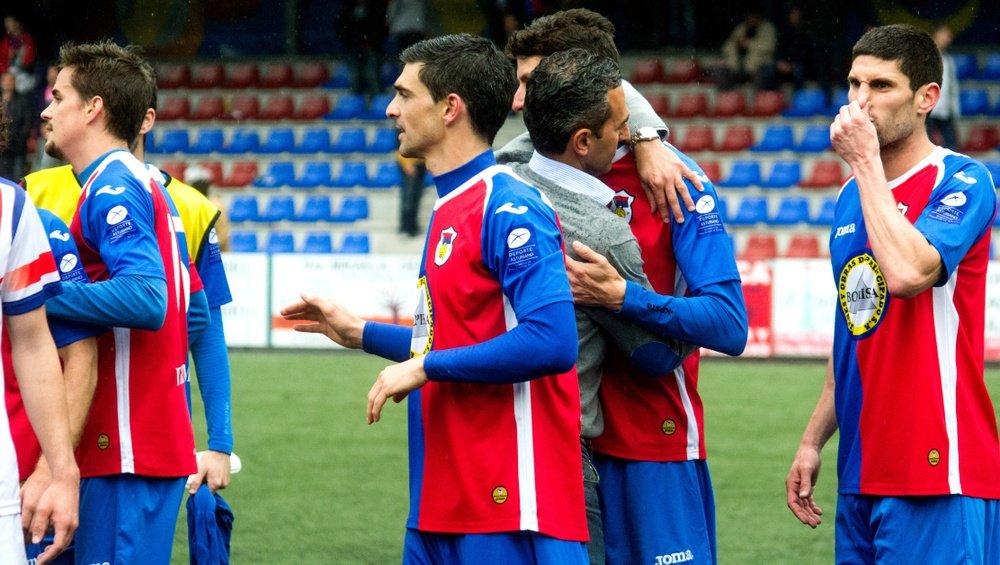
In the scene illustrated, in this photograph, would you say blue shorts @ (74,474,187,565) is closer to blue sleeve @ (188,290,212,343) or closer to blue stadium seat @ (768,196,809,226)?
blue sleeve @ (188,290,212,343)

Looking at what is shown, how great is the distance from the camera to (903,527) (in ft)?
11.0

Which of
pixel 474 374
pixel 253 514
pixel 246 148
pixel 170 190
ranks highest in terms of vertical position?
pixel 246 148

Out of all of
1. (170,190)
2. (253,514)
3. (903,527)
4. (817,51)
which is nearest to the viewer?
(903,527)

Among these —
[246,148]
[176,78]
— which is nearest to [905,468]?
[246,148]

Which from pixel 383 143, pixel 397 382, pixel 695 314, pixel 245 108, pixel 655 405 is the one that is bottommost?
pixel 655 405

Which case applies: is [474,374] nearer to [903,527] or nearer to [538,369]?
[538,369]

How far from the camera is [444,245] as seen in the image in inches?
118

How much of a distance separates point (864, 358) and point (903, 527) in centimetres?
41

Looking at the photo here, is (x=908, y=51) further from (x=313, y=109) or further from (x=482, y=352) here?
(x=313, y=109)

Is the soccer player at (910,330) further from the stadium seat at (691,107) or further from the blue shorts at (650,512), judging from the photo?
the stadium seat at (691,107)

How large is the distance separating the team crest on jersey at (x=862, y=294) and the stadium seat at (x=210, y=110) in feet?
64.3

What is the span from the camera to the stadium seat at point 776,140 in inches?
764

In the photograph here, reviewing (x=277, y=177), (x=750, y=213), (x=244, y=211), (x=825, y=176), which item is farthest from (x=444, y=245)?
(x=277, y=177)

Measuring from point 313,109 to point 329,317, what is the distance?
1900 cm
